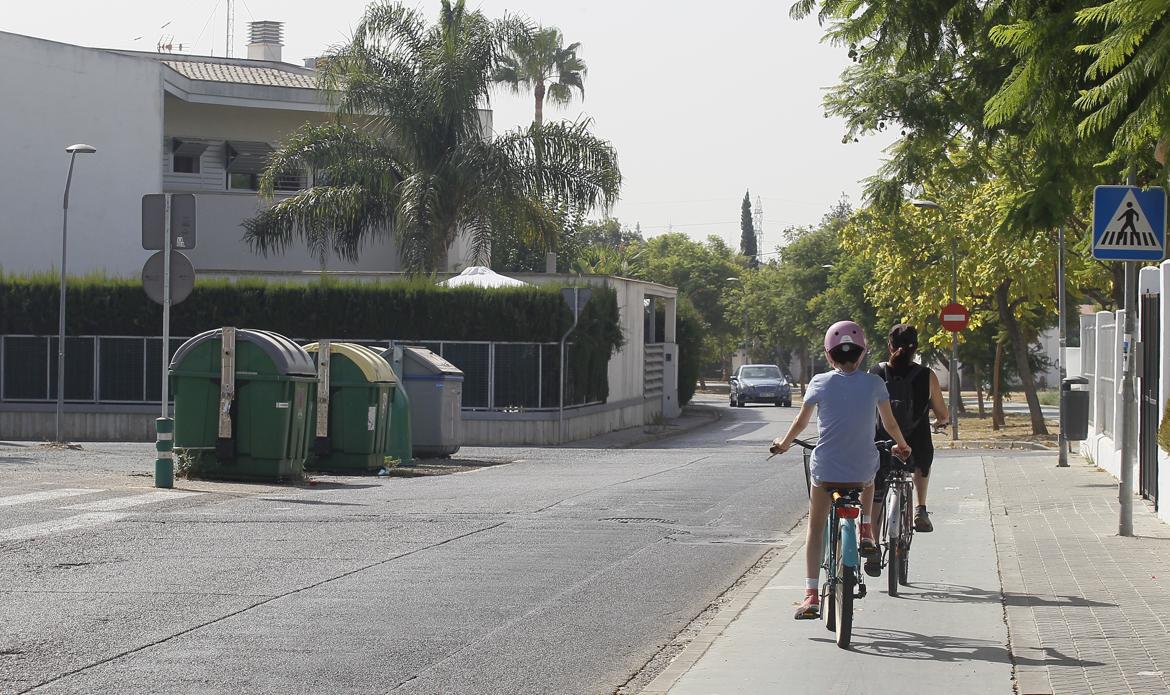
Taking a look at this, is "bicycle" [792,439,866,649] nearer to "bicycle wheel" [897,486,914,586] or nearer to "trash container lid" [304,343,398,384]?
"bicycle wheel" [897,486,914,586]

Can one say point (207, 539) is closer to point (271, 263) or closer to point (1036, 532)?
point (1036, 532)

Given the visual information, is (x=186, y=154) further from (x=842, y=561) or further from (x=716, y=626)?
(x=842, y=561)

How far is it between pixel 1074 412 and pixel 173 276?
40.4 ft

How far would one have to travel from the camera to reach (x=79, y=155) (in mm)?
38844

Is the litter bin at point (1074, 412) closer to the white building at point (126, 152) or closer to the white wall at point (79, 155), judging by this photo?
the white building at point (126, 152)

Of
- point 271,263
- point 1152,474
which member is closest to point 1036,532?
point 1152,474

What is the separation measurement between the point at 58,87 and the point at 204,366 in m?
21.9

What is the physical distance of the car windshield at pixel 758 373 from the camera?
60.3 meters

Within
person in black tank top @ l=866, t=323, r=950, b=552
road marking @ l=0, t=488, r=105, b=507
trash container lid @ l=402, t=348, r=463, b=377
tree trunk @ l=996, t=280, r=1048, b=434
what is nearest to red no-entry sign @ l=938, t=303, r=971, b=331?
tree trunk @ l=996, t=280, r=1048, b=434

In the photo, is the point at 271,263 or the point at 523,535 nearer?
the point at 523,535

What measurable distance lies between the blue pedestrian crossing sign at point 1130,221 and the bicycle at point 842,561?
200 inches

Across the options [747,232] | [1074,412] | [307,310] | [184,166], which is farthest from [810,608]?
[747,232]

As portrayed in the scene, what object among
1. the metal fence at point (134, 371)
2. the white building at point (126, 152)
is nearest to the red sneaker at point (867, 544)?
the metal fence at point (134, 371)

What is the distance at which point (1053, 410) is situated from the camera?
56.1 m
